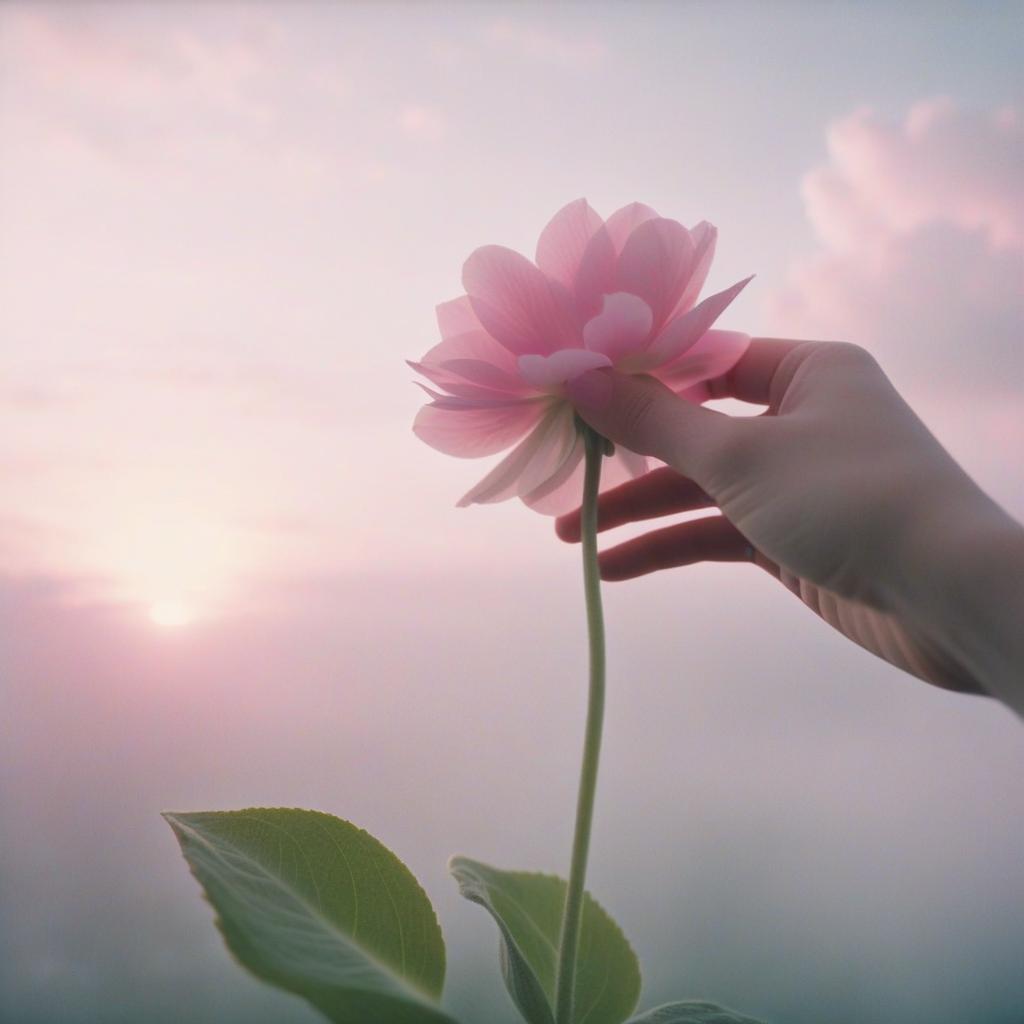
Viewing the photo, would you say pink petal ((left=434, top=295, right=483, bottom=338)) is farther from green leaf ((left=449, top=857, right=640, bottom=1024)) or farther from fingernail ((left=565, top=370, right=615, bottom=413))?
green leaf ((left=449, top=857, right=640, bottom=1024))

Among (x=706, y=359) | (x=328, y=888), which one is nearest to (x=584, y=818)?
(x=328, y=888)

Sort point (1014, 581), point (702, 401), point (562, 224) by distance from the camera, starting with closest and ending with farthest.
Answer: point (1014, 581) < point (562, 224) < point (702, 401)

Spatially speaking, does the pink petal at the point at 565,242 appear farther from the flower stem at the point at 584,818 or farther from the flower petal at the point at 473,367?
the flower stem at the point at 584,818

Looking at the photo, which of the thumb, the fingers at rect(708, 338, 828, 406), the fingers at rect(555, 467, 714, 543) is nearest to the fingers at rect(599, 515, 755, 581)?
the fingers at rect(555, 467, 714, 543)

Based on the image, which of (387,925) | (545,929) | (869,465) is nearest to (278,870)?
(387,925)

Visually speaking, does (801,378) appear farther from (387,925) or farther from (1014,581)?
(387,925)

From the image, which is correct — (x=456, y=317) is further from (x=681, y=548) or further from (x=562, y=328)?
(x=681, y=548)
